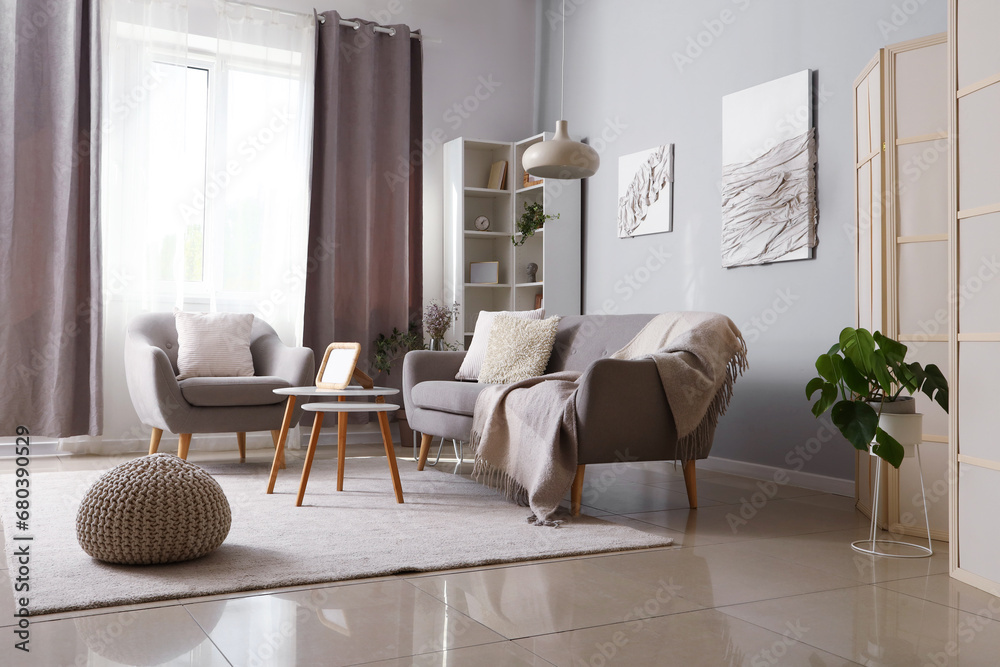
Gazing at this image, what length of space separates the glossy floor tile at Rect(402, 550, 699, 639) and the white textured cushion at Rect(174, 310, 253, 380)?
2.58 meters

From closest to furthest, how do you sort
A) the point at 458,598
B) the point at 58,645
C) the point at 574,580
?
the point at 58,645
the point at 458,598
the point at 574,580

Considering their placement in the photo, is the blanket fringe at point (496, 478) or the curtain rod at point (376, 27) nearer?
the blanket fringe at point (496, 478)

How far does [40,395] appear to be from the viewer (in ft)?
15.1

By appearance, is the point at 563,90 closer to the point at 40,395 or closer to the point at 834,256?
the point at 834,256

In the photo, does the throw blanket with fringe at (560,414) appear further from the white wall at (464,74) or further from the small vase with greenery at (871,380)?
the white wall at (464,74)

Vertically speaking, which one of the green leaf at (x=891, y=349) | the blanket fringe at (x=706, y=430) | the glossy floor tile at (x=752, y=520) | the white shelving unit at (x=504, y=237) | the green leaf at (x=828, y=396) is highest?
the white shelving unit at (x=504, y=237)

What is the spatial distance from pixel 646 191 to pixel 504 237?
127 centimetres

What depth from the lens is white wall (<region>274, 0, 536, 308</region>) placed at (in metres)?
5.83

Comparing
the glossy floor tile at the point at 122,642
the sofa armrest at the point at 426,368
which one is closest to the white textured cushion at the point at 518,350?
the sofa armrest at the point at 426,368

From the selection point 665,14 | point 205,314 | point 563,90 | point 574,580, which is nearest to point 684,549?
point 574,580

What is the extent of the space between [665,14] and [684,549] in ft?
10.9

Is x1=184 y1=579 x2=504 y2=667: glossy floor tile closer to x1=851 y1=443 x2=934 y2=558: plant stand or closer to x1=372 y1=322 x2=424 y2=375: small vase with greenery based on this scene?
x1=851 y1=443 x2=934 y2=558: plant stand

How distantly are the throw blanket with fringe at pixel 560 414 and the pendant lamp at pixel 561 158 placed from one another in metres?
0.86

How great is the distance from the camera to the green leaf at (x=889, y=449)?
8.66 feet
